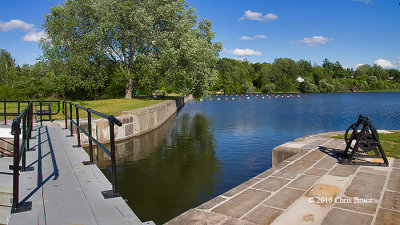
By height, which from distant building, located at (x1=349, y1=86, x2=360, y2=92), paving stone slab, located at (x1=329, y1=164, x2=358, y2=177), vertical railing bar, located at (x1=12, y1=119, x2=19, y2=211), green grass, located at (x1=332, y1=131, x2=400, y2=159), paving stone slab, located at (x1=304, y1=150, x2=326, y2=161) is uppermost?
distant building, located at (x1=349, y1=86, x2=360, y2=92)

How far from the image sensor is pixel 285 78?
112m

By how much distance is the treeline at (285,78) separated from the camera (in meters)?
97.3

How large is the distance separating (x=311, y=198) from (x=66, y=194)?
3455 mm

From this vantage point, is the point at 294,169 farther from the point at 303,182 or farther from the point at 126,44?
the point at 126,44

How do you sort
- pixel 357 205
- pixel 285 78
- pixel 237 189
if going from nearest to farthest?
1. pixel 357 205
2. pixel 237 189
3. pixel 285 78

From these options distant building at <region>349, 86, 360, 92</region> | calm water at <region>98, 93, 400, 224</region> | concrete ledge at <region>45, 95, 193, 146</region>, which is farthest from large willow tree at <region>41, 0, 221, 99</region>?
distant building at <region>349, 86, 360, 92</region>

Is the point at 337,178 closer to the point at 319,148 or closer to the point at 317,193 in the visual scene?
the point at 317,193

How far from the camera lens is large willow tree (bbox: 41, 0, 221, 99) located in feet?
81.3

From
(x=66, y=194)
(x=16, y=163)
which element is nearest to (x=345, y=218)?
(x=66, y=194)

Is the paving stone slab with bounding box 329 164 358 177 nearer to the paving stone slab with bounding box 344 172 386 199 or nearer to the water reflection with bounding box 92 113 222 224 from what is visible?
the paving stone slab with bounding box 344 172 386 199

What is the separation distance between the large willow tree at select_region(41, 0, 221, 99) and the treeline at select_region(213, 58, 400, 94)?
208ft

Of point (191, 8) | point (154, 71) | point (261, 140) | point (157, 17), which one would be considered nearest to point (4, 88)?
point (154, 71)

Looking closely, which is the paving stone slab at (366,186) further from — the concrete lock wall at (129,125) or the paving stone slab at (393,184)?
the concrete lock wall at (129,125)

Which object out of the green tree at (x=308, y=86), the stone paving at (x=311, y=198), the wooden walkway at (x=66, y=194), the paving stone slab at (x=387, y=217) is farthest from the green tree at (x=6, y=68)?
the green tree at (x=308, y=86)
